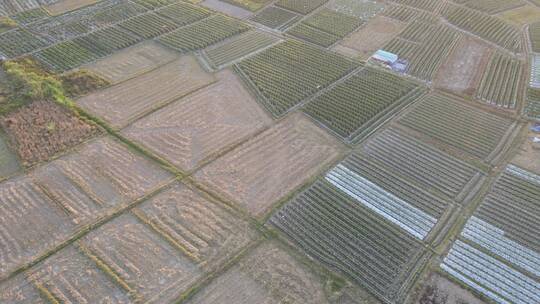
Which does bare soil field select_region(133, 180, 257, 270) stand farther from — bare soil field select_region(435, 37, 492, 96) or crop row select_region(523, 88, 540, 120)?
crop row select_region(523, 88, 540, 120)

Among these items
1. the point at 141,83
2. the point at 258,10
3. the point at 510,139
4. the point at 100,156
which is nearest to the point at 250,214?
the point at 100,156

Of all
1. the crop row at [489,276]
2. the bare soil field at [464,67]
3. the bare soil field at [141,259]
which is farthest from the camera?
the bare soil field at [464,67]

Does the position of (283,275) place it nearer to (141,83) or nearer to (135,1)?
(141,83)

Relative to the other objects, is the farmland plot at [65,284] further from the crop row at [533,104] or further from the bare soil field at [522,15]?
the bare soil field at [522,15]

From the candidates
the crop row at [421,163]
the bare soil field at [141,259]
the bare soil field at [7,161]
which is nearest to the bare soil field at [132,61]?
the bare soil field at [7,161]

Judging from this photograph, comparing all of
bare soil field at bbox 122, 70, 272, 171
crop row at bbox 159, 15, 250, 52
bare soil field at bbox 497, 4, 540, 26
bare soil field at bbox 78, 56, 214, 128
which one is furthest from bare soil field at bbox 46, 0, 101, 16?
bare soil field at bbox 497, 4, 540, 26

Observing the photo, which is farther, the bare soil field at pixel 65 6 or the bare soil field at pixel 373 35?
the bare soil field at pixel 65 6
